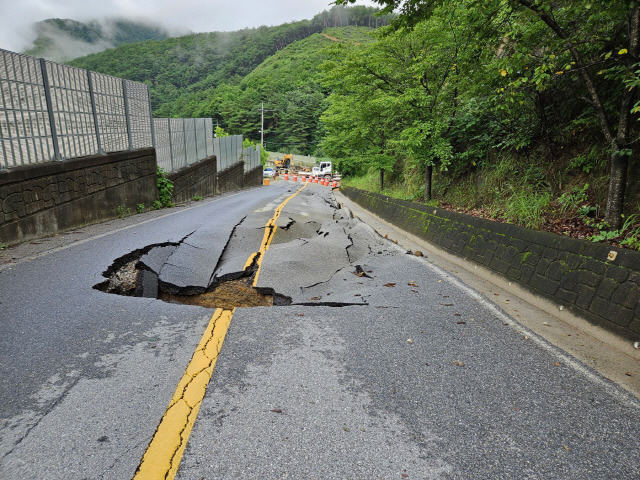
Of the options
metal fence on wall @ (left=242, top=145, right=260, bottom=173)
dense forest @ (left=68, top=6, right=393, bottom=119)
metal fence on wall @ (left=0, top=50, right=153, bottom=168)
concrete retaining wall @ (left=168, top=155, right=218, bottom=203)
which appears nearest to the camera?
metal fence on wall @ (left=0, top=50, right=153, bottom=168)

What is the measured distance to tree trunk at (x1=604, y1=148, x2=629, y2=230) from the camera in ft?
13.6

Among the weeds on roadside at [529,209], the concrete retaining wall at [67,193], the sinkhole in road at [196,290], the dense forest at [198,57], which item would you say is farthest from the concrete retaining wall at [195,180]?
the dense forest at [198,57]

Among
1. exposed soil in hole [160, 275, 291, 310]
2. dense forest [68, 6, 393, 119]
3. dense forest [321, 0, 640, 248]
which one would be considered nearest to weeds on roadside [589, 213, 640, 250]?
dense forest [321, 0, 640, 248]

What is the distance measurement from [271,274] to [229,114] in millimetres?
97149

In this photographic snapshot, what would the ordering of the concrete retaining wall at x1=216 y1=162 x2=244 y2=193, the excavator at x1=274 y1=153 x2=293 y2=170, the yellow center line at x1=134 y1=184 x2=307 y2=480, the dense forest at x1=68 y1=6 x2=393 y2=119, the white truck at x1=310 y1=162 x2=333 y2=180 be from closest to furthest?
the yellow center line at x1=134 y1=184 x2=307 y2=480 → the concrete retaining wall at x1=216 y1=162 x2=244 y2=193 → the white truck at x1=310 y1=162 x2=333 y2=180 → the excavator at x1=274 y1=153 x2=293 y2=170 → the dense forest at x1=68 y1=6 x2=393 y2=119

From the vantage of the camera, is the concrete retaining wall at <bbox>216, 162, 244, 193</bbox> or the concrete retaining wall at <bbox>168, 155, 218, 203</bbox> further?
the concrete retaining wall at <bbox>216, 162, 244, 193</bbox>

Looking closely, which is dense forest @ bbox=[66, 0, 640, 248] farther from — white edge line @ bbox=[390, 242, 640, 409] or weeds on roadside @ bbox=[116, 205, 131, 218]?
weeds on roadside @ bbox=[116, 205, 131, 218]

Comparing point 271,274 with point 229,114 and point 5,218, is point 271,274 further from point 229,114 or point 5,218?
point 229,114

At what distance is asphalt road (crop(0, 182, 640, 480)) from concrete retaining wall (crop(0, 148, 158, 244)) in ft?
7.67

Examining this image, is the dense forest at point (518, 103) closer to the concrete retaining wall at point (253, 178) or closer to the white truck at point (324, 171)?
the concrete retaining wall at point (253, 178)

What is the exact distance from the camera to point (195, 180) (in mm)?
18219

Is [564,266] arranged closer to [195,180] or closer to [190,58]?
[195,180]

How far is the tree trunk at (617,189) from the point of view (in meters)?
4.14

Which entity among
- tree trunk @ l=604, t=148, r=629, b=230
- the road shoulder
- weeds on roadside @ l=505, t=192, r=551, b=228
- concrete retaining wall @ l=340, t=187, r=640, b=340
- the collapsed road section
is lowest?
the collapsed road section
